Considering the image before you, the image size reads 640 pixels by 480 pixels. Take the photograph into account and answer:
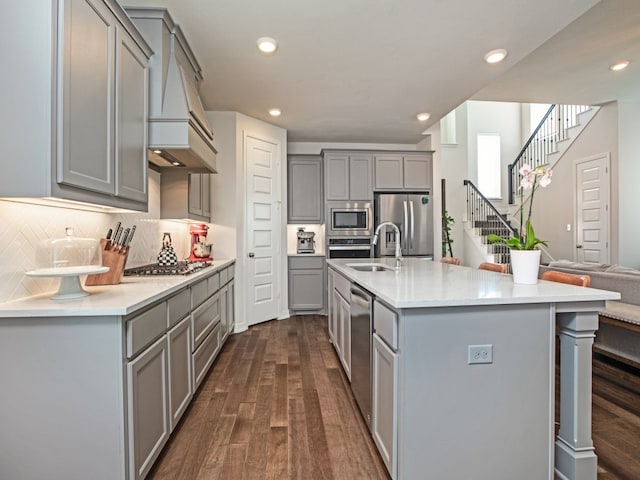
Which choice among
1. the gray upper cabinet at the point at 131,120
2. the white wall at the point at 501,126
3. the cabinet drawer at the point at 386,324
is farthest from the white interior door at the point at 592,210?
the gray upper cabinet at the point at 131,120

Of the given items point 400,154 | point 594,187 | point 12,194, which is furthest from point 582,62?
point 12,194

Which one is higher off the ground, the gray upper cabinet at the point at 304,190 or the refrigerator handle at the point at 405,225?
the gray upper cabinet at the point at 304,190

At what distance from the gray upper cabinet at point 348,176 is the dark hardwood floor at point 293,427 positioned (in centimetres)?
279

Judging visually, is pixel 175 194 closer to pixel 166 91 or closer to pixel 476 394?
pixel 166 91

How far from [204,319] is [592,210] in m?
6.43

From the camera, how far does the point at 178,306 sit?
2.07 metres

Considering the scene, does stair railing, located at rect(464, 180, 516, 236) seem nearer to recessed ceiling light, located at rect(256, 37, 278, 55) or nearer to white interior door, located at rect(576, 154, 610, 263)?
white interior door, located at rect(576, 154, 610, 263)

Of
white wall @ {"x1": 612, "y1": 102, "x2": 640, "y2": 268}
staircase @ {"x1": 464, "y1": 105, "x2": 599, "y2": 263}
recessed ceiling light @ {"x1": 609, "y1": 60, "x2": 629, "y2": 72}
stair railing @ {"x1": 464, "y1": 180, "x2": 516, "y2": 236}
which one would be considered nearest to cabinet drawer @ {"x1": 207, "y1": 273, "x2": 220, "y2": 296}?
recessed ceiling light @ {"x1": 609, "y1": 60, "x2": 629, "y2": 72}

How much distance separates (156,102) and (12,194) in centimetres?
124

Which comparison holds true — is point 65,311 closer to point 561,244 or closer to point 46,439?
point 46,439

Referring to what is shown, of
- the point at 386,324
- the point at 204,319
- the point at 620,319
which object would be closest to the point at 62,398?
the point at 204,319

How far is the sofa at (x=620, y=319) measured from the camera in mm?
2656

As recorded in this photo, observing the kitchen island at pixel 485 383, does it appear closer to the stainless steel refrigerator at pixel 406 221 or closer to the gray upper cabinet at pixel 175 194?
the gray upper cabinet at pixel 175 194

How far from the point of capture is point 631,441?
6.20 ft
